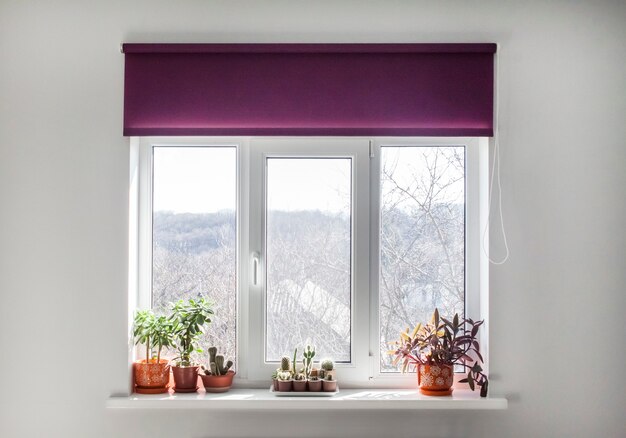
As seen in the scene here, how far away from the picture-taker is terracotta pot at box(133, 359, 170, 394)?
3.16 meters

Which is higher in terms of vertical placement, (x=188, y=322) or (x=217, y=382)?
(x=188, y=322)

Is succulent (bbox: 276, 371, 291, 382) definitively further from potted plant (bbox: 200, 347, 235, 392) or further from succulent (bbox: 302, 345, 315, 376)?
potted plant (bbox: 200, 347, 235, 392)

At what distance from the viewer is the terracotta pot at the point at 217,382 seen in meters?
3.17

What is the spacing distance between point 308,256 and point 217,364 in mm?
644

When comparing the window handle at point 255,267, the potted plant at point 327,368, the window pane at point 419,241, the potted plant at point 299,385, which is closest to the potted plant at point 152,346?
the window handle at point 255,267

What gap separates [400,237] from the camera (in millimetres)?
3311

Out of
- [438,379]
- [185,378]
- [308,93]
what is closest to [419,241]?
[438,379]

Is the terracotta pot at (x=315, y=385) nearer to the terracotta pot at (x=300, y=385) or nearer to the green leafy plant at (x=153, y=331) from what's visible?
the terracotta pot at (x=300, y=385)

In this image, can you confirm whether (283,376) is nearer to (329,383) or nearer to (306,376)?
(306,376)

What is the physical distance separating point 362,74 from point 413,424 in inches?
61.6

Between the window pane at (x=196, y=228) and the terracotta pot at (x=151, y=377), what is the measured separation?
203 millimetres

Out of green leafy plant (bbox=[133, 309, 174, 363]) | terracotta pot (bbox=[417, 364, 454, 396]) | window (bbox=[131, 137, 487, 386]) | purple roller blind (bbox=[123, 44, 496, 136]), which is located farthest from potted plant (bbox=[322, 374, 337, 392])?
purple roller blind (bbox=[123, 44, 496, 136])

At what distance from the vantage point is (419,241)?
10.9 feet
